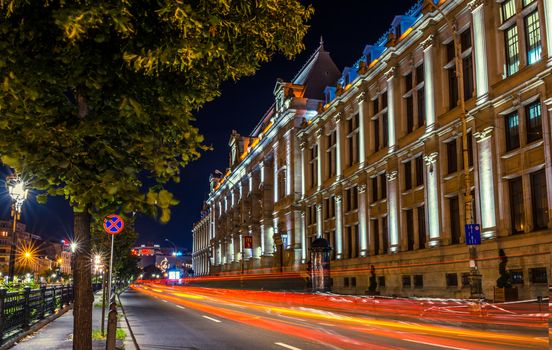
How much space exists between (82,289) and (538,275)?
22152 mm

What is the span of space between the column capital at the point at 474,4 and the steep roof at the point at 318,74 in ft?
108

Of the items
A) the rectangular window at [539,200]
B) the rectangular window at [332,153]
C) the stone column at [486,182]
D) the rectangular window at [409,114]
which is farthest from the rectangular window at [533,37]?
the rectangular window at [332,153]

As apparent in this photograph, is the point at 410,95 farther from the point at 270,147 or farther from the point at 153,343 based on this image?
the point at 270,147

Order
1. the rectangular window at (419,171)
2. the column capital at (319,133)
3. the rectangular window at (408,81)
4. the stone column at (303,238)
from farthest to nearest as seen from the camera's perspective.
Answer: the stone column at (303,238), the column capital at (319,133), the rectangular window at (408,81), the rectangular window at (419,171)

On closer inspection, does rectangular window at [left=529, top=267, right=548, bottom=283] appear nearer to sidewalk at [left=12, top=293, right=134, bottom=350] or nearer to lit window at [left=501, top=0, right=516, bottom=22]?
lit window at [left=501, top=0, right=516, bottom=22]

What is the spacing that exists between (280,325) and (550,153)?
13739 millimetres

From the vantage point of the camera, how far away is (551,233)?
23.2 meters

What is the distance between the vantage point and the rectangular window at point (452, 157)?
3181 centimetres

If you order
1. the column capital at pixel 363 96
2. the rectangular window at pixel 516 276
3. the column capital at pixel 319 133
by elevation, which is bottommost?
the rectangular window at pixel 516 276

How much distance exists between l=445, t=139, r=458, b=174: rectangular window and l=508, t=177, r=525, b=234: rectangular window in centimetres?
497

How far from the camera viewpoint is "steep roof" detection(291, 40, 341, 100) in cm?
6312

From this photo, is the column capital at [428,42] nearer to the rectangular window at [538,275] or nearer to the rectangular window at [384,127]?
the rectangular window at [384,127]

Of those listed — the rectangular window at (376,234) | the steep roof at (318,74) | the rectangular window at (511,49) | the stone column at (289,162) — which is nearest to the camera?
the rectangular window at (511,49)

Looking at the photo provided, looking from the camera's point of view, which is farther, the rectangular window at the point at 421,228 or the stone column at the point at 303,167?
the stone column at the point at 303,167
